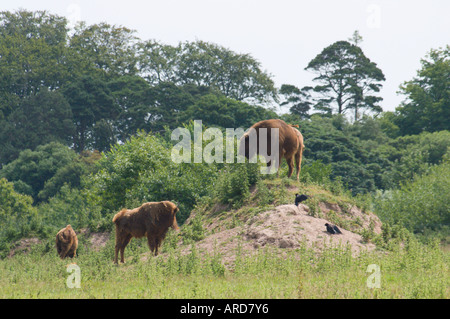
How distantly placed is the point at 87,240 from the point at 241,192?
26.8ft

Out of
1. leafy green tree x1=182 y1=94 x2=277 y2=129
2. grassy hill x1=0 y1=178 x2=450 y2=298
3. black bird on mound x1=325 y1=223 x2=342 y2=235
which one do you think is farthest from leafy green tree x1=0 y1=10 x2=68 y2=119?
black bird on mound x1=325 y1=223 x2=342 y2=235

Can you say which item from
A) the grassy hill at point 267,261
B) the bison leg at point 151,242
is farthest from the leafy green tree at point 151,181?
the bison leg at point 151,242

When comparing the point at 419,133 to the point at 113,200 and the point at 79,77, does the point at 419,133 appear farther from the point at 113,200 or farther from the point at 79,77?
the point at 113,200

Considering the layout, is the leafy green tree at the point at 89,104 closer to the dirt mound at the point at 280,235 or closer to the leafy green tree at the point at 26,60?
the leafy green tree at the point at 26,60

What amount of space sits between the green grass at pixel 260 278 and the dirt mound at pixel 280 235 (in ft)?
1.44

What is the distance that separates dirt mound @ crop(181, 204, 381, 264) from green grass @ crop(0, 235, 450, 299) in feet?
1.44

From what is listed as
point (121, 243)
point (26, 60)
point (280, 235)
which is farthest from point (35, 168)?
point (280, 235)

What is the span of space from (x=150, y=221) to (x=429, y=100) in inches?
2130

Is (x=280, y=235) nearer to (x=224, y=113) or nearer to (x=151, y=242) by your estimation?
(x=151, y=242)

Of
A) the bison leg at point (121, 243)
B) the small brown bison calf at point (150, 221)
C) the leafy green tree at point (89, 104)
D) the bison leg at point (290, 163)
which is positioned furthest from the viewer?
the leafy green tree at point (89, 104)

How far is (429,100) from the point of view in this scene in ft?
217

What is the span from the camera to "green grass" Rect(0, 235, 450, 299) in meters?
11.2

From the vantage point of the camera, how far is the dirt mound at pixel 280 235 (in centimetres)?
1655

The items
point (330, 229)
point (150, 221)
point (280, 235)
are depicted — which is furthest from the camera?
point (150, 221)
